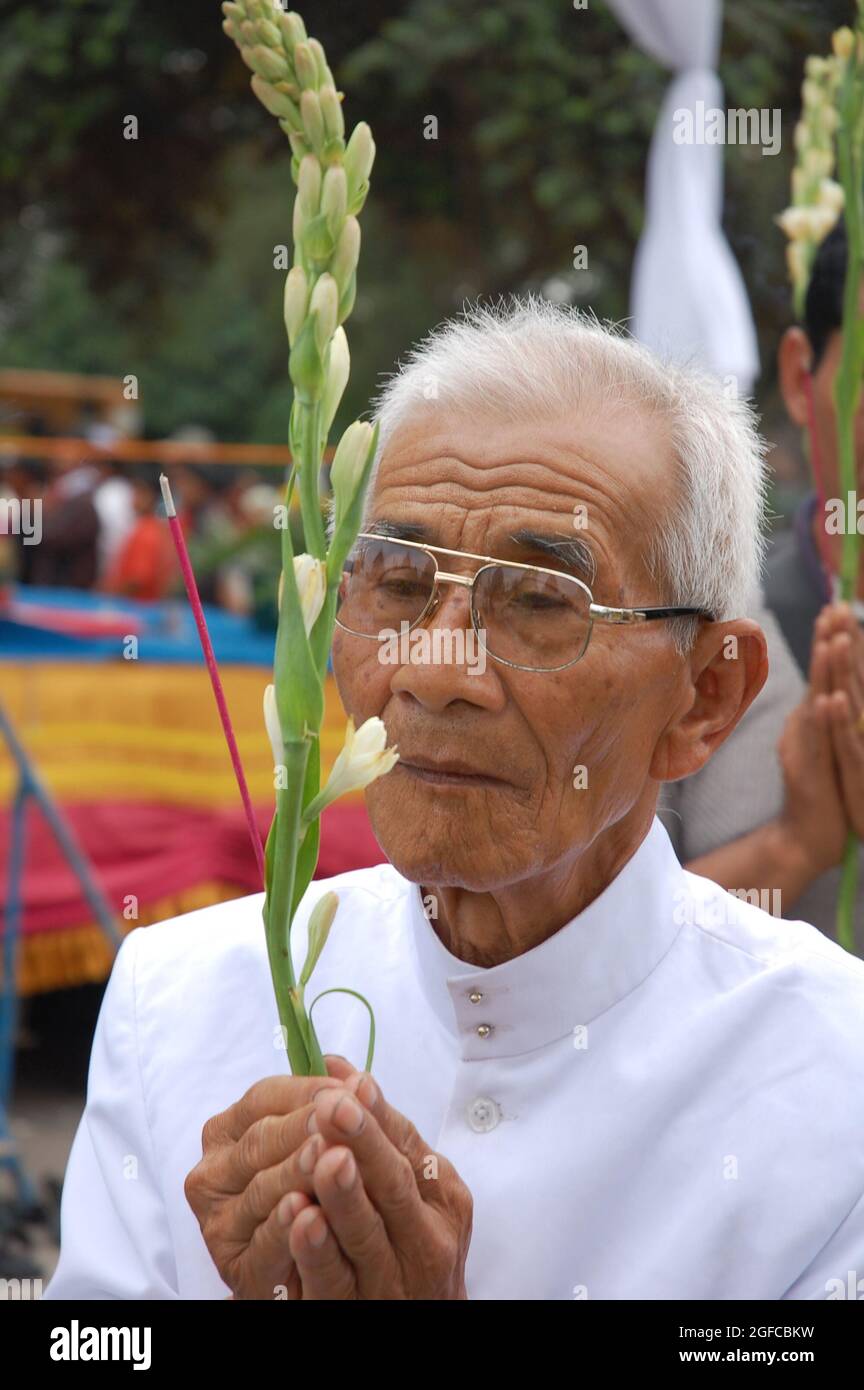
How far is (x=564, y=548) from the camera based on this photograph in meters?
1.70

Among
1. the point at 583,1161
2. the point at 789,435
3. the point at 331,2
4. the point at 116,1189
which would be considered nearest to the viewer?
the point at 583,1161

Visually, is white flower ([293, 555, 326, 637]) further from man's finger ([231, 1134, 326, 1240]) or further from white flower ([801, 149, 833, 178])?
white flower ([801, 149, 833, 178])

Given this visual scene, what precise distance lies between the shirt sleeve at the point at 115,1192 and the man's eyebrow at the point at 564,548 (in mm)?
807

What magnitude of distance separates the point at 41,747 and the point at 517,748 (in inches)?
181

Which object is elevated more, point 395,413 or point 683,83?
point 683,83

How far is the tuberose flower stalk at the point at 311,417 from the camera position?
4.34ft

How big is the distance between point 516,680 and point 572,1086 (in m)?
0.51

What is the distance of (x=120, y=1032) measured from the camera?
2.02 m

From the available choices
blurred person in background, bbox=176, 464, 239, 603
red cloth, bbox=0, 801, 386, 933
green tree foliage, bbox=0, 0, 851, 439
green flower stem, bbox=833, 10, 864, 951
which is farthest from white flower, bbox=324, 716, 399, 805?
blurred person in background, bbox=176, 464, 239, 603

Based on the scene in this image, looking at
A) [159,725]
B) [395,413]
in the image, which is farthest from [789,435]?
[395,413]

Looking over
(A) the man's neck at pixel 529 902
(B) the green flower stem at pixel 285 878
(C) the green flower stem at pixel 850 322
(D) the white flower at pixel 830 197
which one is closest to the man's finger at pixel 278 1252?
(B) the green flower stem at pixel 285 878

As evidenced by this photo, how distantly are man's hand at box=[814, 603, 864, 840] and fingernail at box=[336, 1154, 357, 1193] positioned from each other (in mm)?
1359

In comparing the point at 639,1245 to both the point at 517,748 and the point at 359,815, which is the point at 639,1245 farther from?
the point at 359,815

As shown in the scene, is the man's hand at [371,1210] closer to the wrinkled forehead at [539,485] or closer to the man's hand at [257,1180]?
the man's hand at [257,1180]
